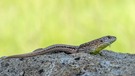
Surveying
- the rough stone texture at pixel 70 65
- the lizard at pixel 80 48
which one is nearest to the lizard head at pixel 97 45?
the lizard at pixel 80 48

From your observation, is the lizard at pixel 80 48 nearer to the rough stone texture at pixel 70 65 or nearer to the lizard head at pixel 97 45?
the lizard head at pixel 97 45

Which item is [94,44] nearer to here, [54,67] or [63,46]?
[63,46]

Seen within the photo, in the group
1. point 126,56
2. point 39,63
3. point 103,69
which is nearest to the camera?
point 103,69

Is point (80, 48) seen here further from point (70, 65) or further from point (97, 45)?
point (70, 65)

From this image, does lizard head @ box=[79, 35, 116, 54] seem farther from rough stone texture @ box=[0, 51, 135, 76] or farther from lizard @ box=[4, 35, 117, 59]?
rough stone texture @ box=[0, 51, 135, 76]

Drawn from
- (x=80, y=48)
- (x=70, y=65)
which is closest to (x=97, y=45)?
(x=80, y=48)

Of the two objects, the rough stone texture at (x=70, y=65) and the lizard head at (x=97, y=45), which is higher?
the lizard head at (x=97, y=45)

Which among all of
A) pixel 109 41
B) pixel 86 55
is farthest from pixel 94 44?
pixel 86 55

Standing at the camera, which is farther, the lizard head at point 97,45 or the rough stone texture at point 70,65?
the lizard head at point 97,45
